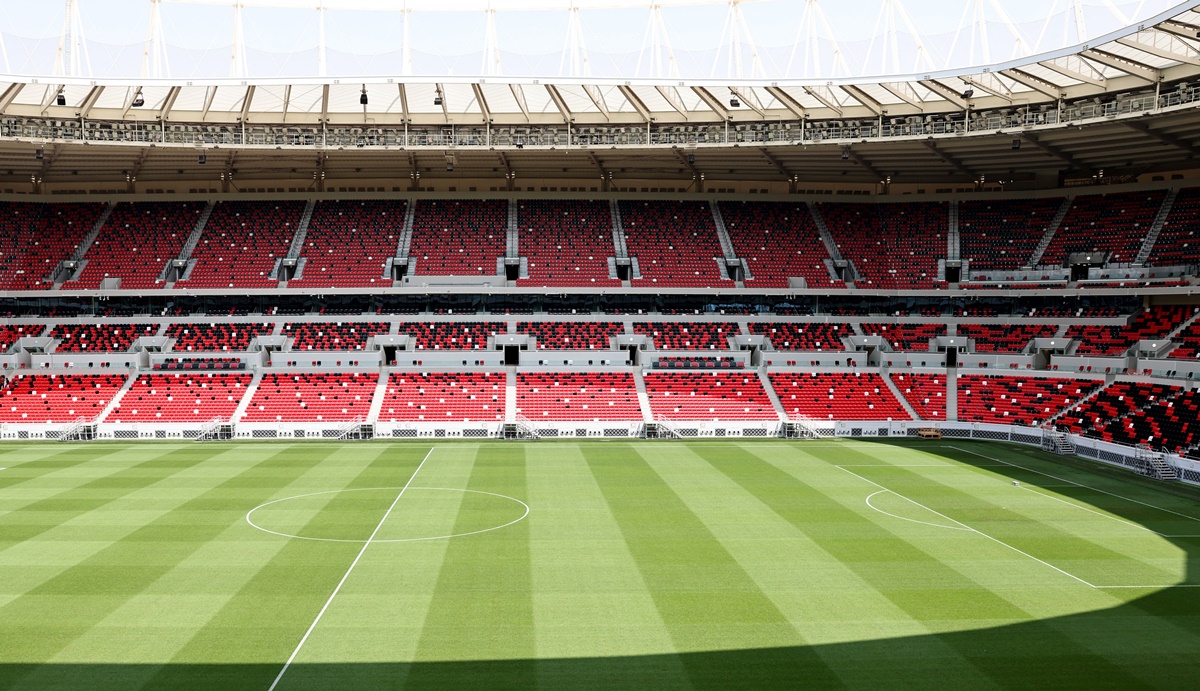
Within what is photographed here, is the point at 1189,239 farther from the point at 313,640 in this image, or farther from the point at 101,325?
the point at 101,325

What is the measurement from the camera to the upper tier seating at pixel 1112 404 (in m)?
40.9

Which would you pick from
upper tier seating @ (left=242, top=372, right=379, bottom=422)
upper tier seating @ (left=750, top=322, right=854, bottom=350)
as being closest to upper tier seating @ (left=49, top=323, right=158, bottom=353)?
upper tier seating @ (left=242, top=372, right=379, bottom=422)

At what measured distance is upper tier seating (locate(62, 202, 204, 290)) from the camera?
54844mm

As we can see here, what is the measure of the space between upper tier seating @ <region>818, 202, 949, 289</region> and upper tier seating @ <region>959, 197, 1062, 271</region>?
156 cm

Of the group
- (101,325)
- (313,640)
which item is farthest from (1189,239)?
(101,325)

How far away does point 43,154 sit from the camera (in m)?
50.8

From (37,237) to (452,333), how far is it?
95.2ft

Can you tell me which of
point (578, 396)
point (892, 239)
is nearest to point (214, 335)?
point (578, 396)

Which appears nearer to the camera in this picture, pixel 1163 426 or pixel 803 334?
pixel 1163 426

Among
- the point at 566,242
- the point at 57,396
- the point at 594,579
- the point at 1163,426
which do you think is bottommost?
the point at 594,579

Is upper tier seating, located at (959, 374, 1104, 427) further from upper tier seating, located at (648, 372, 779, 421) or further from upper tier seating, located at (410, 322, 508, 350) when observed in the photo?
upper tier seating, located at (410, 322, 508, 350)

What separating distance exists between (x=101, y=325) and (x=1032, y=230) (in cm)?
5898

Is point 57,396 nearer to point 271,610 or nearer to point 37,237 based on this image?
point 37,237

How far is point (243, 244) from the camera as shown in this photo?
5788 centimetres
